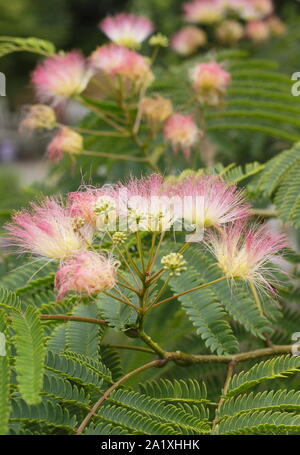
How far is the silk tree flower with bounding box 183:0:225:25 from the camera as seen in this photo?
2609 mm

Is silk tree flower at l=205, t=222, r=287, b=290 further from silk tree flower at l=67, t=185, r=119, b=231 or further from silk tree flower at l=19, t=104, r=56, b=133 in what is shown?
silk tree flower at l=19, t=104, r=56, b=133

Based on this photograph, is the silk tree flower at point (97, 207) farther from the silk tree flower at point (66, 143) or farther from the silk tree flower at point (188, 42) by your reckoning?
the silk tree flower at point (188, 42)

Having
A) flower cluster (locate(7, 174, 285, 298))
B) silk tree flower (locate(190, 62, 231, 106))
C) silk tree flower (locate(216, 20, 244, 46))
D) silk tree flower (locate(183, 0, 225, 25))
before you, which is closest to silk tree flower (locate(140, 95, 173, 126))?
silk tree flower (locate(190, 62, 231, 106))

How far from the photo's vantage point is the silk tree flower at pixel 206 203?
926mm

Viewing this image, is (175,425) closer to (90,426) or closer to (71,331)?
(90,426)

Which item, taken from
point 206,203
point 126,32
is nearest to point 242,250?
point 206,203

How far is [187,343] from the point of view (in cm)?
137

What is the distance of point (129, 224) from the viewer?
90cm

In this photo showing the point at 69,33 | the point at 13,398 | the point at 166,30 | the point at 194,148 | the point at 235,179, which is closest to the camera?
the point at 13,398

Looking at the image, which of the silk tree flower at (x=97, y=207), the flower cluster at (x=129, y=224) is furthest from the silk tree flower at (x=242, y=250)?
the silk tree flower at (x=97, y=207)

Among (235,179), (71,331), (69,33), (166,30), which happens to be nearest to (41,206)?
(71,331)

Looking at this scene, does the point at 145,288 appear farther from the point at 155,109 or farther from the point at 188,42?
the point at 188,42

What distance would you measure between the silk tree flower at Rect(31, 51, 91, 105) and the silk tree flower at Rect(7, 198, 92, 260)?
759 mm
